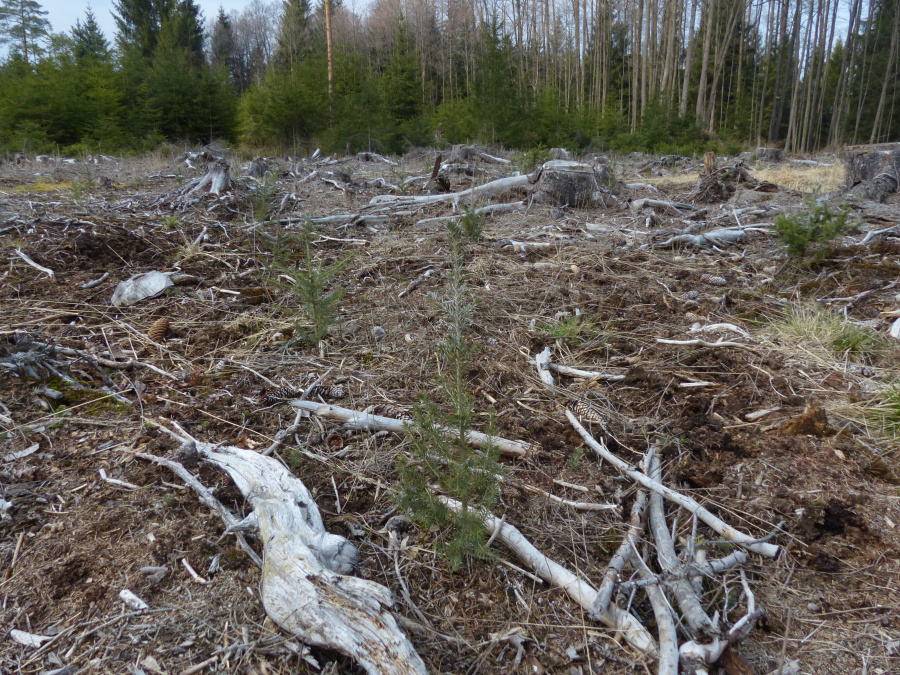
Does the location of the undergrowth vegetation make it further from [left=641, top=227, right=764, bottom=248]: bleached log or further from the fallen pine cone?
[left=641, top=227, right=764, bottom=248]: bleached log

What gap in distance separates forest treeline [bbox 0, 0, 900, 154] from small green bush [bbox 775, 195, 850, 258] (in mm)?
11777

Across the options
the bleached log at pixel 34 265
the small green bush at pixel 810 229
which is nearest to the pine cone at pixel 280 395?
the bleached log at pixel 34 265

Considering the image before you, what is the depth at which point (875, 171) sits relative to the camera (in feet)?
25.0

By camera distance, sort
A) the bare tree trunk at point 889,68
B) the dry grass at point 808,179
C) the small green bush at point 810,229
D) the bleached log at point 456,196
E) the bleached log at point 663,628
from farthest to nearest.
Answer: the bare tree trunk at point 889,68 → the dry grass at point 808,179 → the bleached log at point 456,196 → the small green bush at point 810,229 → the bleached log at point 663,628

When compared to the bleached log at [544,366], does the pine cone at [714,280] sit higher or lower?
higher

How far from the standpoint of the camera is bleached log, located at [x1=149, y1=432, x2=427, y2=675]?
146 centimetres

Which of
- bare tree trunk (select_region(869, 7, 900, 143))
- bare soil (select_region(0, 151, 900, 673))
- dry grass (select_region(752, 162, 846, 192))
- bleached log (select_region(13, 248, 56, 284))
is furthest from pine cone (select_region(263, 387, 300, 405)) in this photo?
bare tree trunk (select_region(869, 7, 900, 143))

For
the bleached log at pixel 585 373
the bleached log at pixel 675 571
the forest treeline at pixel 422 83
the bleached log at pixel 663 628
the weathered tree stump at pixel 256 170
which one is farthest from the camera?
the forest treeline at pixel 422 83

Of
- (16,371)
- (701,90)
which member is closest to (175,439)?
(16,371)

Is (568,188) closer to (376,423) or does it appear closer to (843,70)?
(376,423)

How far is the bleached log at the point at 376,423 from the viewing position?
2.40 m

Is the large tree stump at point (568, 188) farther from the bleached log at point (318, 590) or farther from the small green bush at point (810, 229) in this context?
the bleached log at point (318, 590)

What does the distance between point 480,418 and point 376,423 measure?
0.54m

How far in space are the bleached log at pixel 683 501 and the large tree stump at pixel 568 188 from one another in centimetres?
555
